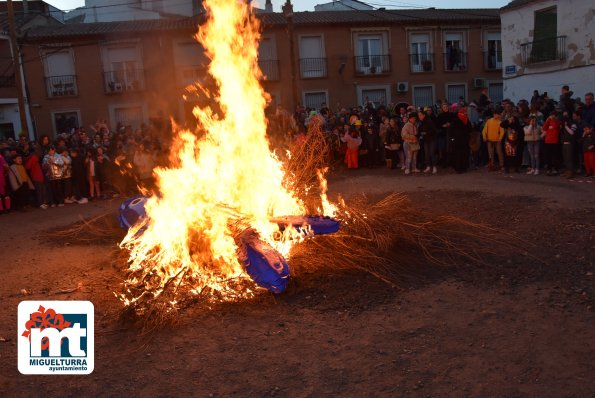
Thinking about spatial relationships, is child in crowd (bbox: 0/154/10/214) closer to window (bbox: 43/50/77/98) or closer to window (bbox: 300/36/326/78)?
window (bbox: 43/50/77/98)

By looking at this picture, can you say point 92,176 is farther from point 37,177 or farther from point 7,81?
point 7,81

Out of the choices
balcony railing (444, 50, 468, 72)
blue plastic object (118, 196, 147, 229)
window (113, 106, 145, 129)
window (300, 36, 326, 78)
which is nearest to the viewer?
blue plastic object (118, 196, 147, 229)

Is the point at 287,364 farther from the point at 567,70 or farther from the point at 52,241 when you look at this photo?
the point at 567,70

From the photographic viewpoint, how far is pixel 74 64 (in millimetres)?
28625

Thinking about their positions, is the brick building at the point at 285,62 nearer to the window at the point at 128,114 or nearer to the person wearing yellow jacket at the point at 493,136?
the window at the point at 128,114

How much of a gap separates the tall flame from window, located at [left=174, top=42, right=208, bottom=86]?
20484 millimetres

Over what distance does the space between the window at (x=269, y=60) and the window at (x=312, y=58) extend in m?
1.52

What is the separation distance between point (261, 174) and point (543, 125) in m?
8.39

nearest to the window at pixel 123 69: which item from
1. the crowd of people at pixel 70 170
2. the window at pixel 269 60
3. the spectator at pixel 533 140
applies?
the window at pixel 269 60

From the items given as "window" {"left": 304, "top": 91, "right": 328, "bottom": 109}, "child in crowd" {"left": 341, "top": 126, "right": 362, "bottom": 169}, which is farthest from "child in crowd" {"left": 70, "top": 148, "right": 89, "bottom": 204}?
"window" {"left": 304, "top": 91, "right": 328, "bottom": 109}

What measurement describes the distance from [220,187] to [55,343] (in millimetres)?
3439

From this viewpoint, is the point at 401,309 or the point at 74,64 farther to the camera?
the point at 74,64

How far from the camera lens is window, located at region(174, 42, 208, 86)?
2831 centimetres

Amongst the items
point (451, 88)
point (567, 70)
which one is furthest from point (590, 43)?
point (451, 88)
